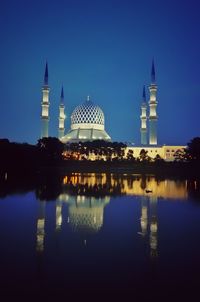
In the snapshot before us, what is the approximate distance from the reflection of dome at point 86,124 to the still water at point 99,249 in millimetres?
40909

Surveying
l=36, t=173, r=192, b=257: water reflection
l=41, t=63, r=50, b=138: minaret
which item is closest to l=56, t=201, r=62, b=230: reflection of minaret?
l=36, t=173, r=192, b=257: water reflection

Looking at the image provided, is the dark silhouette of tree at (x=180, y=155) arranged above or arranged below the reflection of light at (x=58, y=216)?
above

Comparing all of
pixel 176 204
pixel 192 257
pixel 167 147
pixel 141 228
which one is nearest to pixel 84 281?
pixel 192 257

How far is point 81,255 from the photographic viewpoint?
606 cm

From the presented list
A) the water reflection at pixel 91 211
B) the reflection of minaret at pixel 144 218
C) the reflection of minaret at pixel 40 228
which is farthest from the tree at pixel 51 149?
the reflection of minaret at pixel 40 228

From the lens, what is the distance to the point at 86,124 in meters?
54.0

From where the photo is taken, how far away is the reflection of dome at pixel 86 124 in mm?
52969

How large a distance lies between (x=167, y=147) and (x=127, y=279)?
47.2m

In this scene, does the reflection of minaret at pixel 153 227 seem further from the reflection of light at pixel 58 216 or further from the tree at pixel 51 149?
the tree at pixel 51 149

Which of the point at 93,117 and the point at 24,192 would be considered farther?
the point at 93,117

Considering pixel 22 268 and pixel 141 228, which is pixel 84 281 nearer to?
pixel 22 268

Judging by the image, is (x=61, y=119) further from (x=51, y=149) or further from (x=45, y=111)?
(x=51, y=149)

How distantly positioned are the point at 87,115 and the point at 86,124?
1.39 metres

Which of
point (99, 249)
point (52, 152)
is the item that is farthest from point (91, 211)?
point (52, 152)
